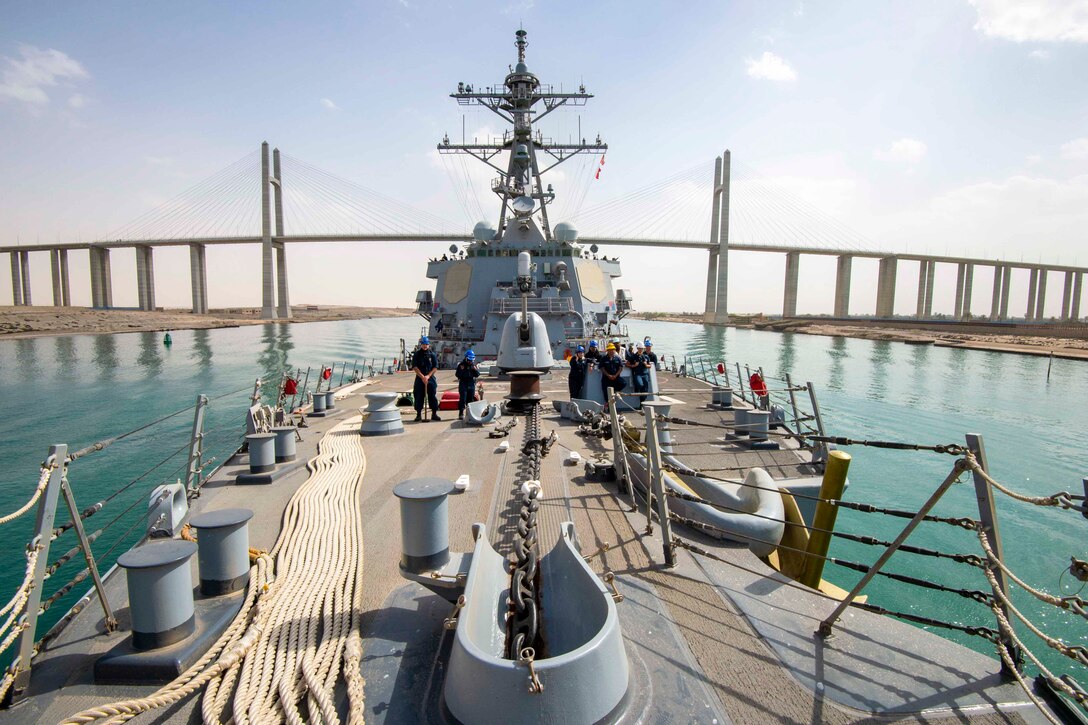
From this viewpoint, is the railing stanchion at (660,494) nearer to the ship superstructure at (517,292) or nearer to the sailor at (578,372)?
the sailor at (578,372)

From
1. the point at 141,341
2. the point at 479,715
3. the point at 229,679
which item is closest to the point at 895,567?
the point at 479,715

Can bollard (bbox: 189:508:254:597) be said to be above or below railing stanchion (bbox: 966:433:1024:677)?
below

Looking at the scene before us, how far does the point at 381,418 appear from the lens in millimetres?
6996

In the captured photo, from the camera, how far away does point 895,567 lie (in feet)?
22.7

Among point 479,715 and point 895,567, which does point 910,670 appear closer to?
point 479,715

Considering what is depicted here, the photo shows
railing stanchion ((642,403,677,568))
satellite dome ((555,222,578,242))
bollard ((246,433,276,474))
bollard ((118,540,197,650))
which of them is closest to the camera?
bollard ((118,540,197,650))

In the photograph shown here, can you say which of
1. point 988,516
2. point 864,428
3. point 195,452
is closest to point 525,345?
point 195,452

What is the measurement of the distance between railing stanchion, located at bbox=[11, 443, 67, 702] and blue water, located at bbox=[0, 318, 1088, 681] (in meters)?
1.52

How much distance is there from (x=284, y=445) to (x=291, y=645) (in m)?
3.70

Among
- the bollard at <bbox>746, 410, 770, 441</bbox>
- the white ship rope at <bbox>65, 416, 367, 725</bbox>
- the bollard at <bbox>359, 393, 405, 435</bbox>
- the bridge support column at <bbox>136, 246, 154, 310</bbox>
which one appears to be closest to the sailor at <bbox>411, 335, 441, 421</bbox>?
the bollard at <bbox>359, 393, 405, 435</bbox>

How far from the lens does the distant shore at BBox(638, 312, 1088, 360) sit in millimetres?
36797

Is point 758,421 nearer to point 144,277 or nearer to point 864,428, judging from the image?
point 864,428

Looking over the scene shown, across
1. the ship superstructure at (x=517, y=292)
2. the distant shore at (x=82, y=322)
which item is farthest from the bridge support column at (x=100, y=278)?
the ship superstructure at (x=517, y=292)

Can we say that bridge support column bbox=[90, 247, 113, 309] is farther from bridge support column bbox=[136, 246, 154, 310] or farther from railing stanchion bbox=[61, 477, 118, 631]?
railing stanchion bbox=[61, 477, 118, 631]
